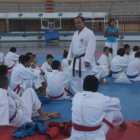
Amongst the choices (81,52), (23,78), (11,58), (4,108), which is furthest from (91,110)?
(11,58)

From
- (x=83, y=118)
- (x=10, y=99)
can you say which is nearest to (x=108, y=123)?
(x=83, y=118)

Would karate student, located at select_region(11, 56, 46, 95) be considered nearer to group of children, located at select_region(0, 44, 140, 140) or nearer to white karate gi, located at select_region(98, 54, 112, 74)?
group of children, located at select_region(0, 44, 140, 140)

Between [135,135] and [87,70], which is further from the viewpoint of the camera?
[87,70]

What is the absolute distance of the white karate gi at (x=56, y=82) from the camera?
466 centimetres

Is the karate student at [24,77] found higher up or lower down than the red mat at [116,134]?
higher up

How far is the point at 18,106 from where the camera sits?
10.2 feet

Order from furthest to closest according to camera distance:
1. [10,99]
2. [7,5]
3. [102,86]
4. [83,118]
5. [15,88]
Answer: [7,5]
[102,86]
[15,88]
[10,99]
[83,118]

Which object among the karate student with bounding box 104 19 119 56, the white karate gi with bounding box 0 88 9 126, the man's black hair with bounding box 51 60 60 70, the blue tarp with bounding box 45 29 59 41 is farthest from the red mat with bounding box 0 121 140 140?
the blue tarp with bounding box 45 29 59 41

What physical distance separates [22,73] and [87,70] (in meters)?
1.30

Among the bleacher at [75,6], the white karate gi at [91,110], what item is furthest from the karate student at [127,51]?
the bleacher at [75,6]

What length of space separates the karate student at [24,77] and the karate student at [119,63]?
2672mm

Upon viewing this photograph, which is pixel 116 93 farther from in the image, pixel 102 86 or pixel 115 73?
pixel 115 73

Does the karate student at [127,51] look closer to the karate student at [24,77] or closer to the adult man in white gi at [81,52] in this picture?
the adult man in white gi at [81,52]

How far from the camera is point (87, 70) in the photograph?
436cm
